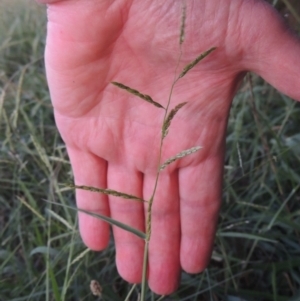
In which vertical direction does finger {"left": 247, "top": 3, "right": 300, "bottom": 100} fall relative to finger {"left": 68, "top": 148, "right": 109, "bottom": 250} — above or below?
above

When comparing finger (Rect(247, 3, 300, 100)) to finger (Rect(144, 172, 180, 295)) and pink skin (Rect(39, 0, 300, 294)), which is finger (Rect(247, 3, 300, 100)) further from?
finger (Rect(144, 172, 180, 295))

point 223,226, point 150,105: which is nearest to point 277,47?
point 150,105

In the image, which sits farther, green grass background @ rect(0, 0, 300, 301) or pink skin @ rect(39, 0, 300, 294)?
green grass background @ rect(0, 0, 300, 301)

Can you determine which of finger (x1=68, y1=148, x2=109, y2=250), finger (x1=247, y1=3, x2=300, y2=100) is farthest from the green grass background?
finger (x1=247, y1=3, x2=300, y2=100)

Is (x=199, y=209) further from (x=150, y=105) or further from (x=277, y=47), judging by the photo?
(x=277, y=47)

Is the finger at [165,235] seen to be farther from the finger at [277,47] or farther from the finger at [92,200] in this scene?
the finger at [277,47]
